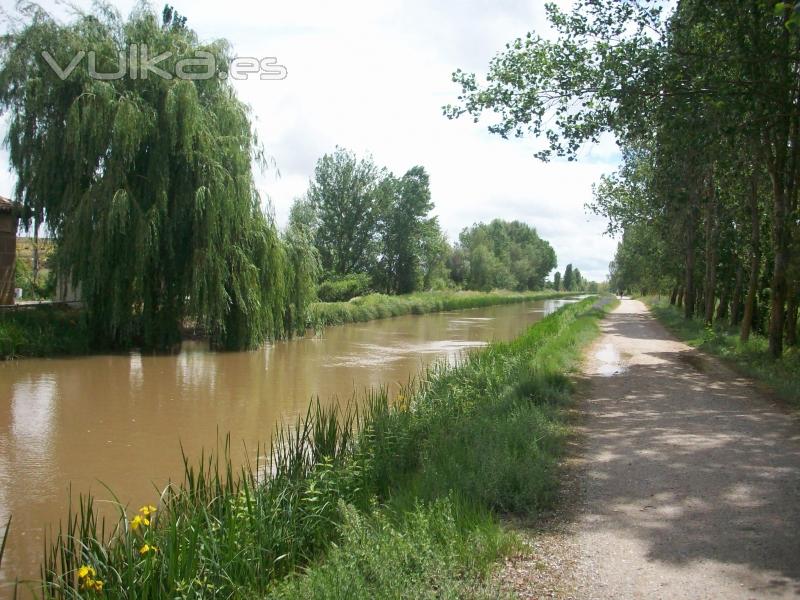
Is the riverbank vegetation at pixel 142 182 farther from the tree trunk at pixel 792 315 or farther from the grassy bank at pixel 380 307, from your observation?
the tree trunk at pixel 792 315

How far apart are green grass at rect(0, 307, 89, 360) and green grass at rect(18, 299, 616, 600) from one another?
13.4 m

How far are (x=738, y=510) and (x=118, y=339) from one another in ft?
64.1

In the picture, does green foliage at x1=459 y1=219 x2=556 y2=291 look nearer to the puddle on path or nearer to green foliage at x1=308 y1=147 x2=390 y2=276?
green foliage at x1=308 y1=147 x2=390 y2=276

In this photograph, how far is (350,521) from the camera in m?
4.76

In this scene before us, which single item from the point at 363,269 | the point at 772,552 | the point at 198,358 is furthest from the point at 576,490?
the point at 363,269

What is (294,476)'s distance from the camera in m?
6.80

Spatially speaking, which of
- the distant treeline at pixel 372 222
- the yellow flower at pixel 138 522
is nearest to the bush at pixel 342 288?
the distant treeline at pixel 372 222

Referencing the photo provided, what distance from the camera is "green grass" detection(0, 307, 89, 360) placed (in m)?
18.9

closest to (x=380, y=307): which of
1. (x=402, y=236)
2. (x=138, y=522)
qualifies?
(x=402, y=236)

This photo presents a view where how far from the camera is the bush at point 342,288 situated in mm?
48000

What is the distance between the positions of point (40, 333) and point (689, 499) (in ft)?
62.5

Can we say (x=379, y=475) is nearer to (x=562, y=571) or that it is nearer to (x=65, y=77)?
(x=562, y=571)

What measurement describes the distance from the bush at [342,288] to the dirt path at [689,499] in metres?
37.1

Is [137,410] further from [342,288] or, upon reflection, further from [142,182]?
[342,288]
